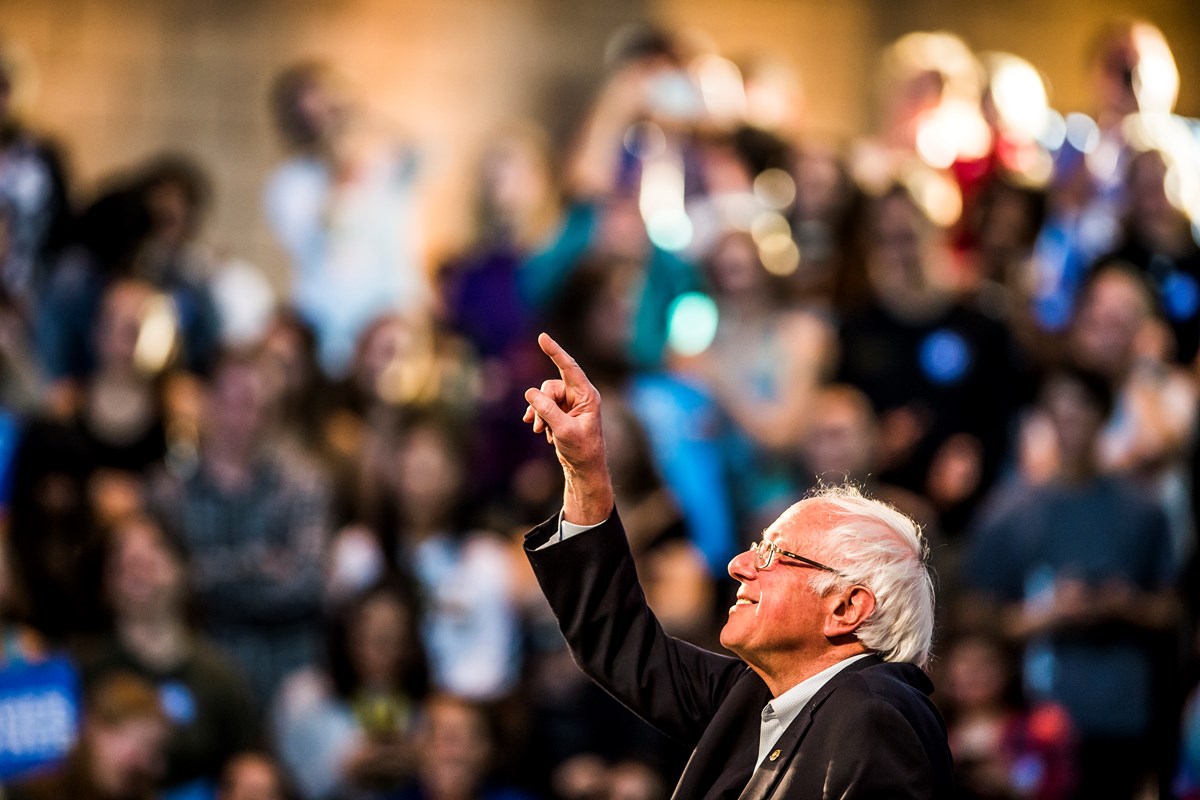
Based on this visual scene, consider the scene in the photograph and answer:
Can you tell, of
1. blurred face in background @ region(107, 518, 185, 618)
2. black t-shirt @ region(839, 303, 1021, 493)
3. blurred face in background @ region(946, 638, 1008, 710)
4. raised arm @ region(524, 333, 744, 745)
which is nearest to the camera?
raised arm @ region(524, 333, 744, 745)

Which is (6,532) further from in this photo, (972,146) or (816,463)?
(972,146)

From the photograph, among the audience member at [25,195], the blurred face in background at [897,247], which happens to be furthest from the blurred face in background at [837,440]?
the audience member at [25,195]

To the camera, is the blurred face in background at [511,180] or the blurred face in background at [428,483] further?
the blurred face in background at [511,180]

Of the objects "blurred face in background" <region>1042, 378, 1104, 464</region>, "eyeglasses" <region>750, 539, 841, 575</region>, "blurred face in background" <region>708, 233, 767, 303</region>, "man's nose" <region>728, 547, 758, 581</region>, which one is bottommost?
"blurred face in background" <region>1042, 378, 1104, 464</region>

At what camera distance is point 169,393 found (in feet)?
22.2

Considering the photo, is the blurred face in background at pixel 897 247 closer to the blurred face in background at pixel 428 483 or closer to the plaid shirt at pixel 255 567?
the blurred face in background at pixel 428 483

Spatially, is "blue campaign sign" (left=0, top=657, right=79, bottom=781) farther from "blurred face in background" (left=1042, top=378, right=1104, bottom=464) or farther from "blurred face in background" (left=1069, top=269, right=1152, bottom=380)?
"blurred face in background" (left=1069, top=269, right=1152, bottom=380)

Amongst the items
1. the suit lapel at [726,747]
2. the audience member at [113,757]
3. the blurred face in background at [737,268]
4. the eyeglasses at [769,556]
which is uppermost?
the blurred face in background at [737,268]

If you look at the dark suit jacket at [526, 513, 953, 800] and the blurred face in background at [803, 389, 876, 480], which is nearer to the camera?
the dark suit jacket at [526, 513, 953, 800]

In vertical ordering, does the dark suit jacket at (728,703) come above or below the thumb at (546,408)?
below

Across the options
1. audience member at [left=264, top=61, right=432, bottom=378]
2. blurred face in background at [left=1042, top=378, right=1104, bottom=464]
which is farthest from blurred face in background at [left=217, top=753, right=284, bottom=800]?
blurred face in background at [left=1042, top=378, right=1104, bottom=464]

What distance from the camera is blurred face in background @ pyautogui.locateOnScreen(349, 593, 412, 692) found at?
6.01 m

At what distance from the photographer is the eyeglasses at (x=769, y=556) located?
2.81 m

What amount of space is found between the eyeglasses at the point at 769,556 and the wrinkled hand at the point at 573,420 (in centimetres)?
25
